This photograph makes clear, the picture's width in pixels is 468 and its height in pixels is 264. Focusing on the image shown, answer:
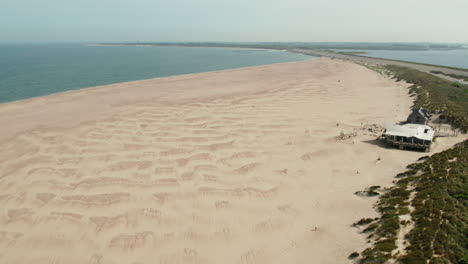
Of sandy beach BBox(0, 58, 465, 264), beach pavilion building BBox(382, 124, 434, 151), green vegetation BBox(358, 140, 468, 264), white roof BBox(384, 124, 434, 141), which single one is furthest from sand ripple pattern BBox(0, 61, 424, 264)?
white roof BBox(384, 124, 434, 141)

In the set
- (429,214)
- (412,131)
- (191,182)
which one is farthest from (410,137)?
(191,182)

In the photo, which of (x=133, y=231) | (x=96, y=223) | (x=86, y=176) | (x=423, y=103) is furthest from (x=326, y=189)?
(x=423, y=103)

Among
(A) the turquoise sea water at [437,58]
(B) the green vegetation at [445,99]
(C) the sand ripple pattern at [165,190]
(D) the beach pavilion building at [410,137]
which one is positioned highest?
(A) the turquoise sea water at [437,58]

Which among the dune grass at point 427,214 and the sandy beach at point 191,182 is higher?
the dune grass at point 427,214

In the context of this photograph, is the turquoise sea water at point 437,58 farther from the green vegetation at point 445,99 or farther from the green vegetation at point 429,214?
the green vegetation at point 429,214

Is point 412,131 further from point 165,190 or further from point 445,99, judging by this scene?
point 165,190

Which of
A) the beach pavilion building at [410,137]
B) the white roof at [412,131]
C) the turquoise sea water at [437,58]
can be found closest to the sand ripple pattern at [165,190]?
the beach pavilion building at [410,137]
